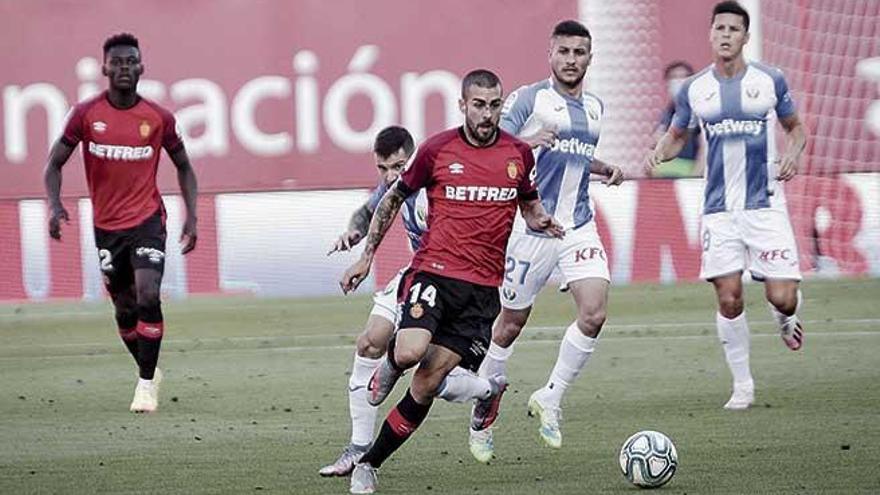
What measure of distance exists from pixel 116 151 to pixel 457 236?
424 cm

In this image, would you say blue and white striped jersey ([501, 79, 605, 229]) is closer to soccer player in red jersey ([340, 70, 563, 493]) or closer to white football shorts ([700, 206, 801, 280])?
white football shorts ([700, 206, 801, 280])

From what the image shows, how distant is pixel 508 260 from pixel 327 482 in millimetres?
2456

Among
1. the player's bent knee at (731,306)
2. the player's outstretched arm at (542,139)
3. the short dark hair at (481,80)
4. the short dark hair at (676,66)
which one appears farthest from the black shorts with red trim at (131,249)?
the short dark hair at (676,66)

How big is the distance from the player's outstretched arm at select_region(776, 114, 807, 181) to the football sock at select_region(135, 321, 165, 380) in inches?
161

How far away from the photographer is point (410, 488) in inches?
363

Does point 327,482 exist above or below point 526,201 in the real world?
below

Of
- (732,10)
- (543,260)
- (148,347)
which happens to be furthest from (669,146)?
(148,347)

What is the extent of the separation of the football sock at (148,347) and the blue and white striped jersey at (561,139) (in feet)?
9.65

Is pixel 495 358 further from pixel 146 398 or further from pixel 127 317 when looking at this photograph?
pixel 127 317

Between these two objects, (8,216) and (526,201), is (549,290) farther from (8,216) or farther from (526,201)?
(526,201)

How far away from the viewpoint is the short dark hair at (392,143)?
33.2ft

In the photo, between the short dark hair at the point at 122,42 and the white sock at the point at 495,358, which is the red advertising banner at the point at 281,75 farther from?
the white sock at the point at 495,358

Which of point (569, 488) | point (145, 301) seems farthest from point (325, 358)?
point (569, 488)

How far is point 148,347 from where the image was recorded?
12.7 metres
